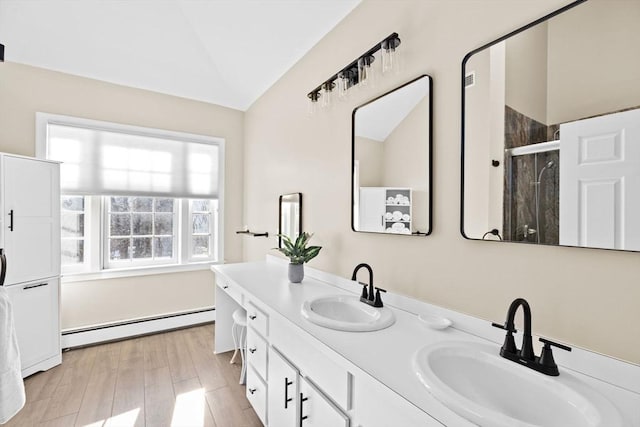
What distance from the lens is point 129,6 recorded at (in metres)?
2.41

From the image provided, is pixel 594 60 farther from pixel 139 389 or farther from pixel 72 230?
pixel 72 230

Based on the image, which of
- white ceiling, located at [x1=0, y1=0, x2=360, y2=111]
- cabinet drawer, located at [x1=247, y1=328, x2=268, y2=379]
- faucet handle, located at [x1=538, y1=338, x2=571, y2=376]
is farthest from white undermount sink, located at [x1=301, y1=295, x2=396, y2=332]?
white ceiling, located at [x1=0, y1=0, x2=360, y2=111]

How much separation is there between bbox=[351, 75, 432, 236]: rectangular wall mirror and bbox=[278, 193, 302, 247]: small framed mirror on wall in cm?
69

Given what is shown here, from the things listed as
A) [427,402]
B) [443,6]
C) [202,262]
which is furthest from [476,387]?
[202,262]

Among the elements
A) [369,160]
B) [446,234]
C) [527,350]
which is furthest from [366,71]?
[527,350]

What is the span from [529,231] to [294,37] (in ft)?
6.91

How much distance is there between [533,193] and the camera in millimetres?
969

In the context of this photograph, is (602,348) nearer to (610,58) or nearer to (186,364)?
(610,58)

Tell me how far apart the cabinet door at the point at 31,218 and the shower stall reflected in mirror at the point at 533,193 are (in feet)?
10.5

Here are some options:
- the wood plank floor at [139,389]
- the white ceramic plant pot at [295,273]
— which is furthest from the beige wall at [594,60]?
the wood plank floor at [139,389]

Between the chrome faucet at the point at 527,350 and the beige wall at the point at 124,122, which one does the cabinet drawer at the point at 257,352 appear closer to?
the chrome faucet at the point at 527,350

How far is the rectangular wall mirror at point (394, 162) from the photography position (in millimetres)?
1367

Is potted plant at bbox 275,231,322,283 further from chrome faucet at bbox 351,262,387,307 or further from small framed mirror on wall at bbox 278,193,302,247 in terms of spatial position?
chrome faucet at bbox 351,262,387,307

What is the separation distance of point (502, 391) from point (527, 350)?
14 cm
